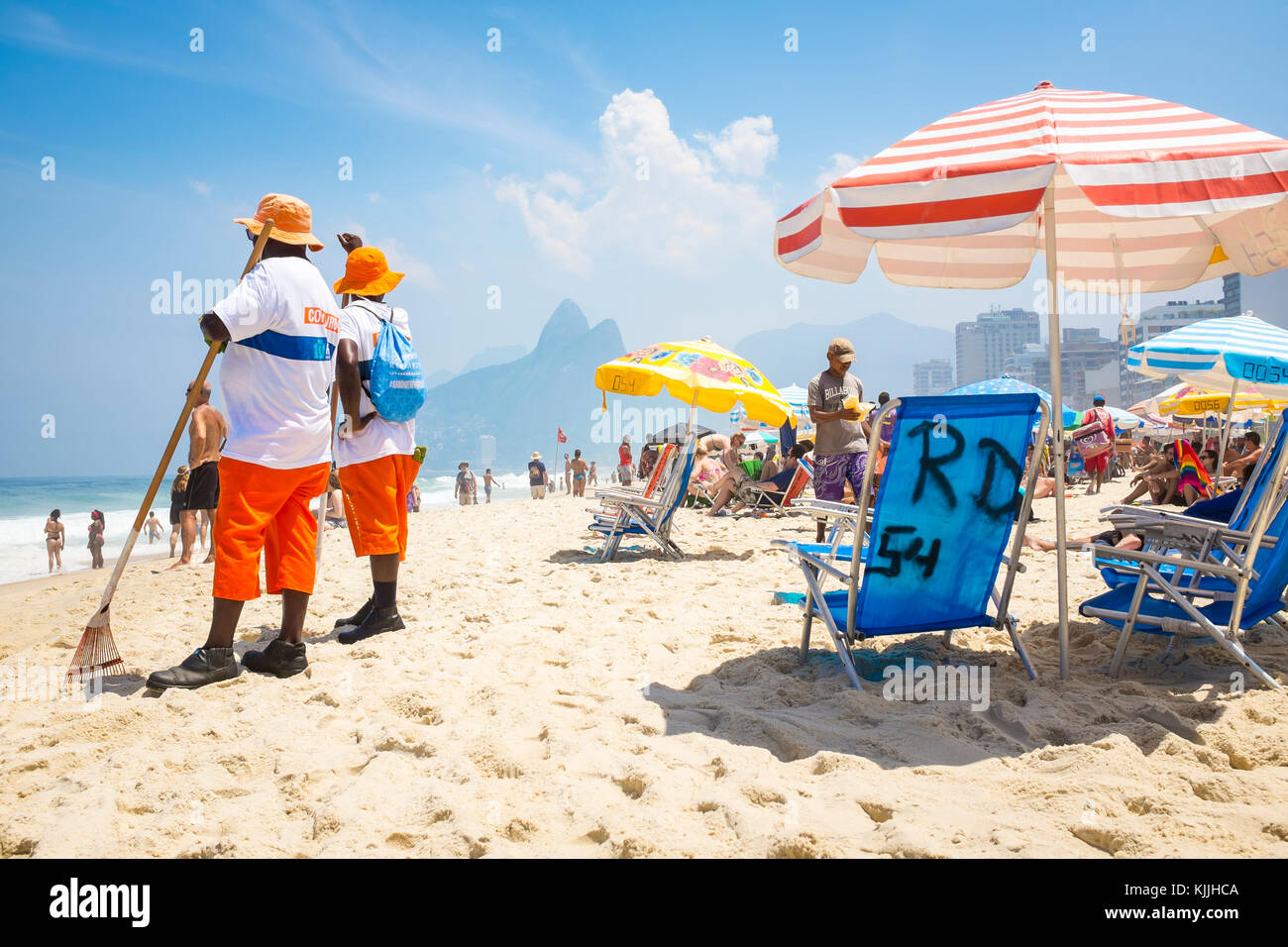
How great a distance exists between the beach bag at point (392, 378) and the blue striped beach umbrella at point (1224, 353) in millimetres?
5326

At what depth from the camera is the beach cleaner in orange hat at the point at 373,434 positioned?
11.7ft

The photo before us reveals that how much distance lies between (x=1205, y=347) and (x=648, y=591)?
178 inches

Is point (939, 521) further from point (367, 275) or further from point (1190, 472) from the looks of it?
point (1190, 472)

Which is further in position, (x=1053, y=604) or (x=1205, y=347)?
(x=1205, y=347)

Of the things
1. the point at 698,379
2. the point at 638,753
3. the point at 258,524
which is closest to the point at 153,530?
the point at 698,379

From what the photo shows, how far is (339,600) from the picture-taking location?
15.3 feet

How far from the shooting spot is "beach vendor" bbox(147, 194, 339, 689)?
2891 millimetres

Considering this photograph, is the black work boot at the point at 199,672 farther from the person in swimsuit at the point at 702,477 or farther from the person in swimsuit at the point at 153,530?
the person in swimsuit at the point at 153,530

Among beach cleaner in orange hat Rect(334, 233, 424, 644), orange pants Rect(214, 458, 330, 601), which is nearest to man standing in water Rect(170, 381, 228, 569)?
beach cleaner in orange hat Rect(334, 233, 424, 644)

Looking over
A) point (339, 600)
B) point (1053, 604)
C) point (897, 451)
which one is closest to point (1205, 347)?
point (1053, 604)

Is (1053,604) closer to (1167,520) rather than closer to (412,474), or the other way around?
(1167,520)

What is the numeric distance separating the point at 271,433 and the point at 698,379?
155 inches

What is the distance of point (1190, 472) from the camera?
10.1 metres

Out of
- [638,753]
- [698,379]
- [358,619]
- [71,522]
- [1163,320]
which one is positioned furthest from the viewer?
[1163,320]
